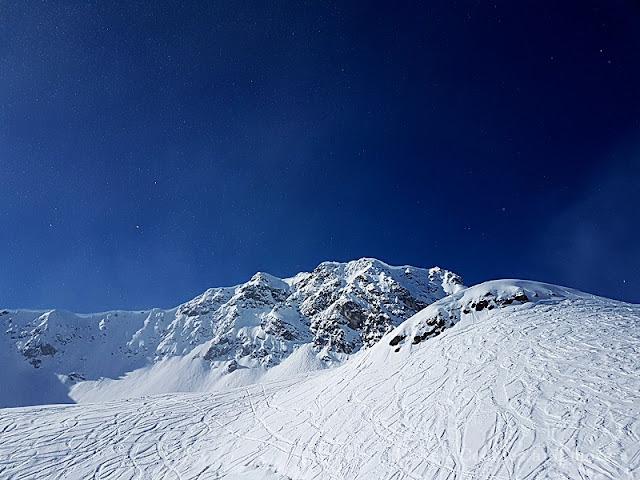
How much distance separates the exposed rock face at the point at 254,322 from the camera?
123500mm

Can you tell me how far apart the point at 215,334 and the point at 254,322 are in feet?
51.1

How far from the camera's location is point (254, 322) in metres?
141

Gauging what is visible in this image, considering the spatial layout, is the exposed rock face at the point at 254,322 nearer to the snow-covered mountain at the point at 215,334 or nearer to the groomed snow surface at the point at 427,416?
the snow-covered mountain at the point at 215,334

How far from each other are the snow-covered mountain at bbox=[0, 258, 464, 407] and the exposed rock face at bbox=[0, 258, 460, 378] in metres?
0.42

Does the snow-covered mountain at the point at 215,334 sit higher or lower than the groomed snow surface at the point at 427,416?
higher

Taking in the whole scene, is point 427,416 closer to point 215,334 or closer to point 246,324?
point 246,324

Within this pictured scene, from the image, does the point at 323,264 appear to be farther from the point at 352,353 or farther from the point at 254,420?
the point at 254,420

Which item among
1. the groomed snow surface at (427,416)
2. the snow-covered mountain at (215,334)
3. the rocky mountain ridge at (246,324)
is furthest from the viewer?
the rocky mountain ridge at (246,324)

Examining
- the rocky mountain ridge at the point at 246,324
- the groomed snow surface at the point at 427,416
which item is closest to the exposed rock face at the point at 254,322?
the rocky mountain ridge at the point at 246,324

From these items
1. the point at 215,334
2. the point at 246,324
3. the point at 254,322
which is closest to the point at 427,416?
the point at 246,324

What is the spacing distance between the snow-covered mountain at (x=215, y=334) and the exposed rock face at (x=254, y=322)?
42cm

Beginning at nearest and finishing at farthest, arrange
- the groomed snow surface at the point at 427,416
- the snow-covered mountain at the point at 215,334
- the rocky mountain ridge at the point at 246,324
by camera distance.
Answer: the groomed snow surface at the point at 427,416, the snow-covered mountain at the point at 215,334, the rocky mountain ridge at the point at 246,324

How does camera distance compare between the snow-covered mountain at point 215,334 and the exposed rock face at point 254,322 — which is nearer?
the snow-covered mountain at point 215,334

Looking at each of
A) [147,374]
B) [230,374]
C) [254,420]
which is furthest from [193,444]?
[147,374]
